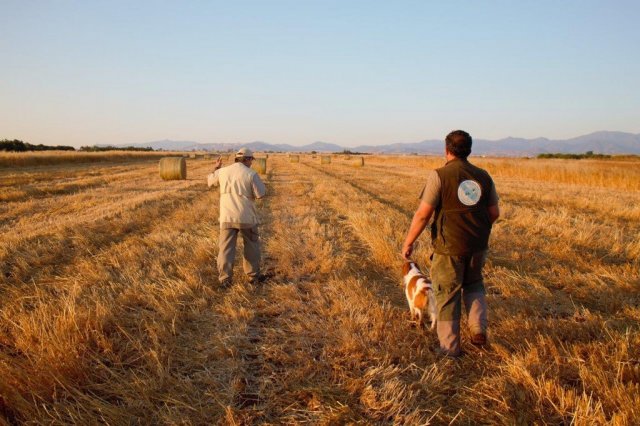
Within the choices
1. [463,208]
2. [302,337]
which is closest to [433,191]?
[463,208]

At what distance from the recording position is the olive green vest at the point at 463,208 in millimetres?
3629

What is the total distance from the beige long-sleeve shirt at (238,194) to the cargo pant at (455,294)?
298cm

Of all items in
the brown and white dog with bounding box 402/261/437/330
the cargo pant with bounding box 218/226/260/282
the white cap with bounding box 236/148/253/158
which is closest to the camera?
the brown and white dog with bounding box 402/261/437/330

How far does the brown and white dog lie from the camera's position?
13.1 ft

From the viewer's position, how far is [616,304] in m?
4.73

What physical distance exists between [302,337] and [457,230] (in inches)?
71.2

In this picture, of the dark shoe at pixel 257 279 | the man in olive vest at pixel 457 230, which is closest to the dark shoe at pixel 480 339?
the man in olive vest at pixel 457 230

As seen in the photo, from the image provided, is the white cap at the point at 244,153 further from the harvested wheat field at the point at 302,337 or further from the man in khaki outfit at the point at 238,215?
the harvested wheat field at the point at 302,337

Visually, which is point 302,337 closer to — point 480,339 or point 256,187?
point 480,339

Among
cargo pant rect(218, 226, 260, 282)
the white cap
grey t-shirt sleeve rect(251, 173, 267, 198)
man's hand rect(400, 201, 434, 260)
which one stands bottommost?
cargo pant rect(218, 226, 260, 282)

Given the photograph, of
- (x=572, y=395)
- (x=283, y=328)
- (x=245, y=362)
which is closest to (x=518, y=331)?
(x=572, y=395)

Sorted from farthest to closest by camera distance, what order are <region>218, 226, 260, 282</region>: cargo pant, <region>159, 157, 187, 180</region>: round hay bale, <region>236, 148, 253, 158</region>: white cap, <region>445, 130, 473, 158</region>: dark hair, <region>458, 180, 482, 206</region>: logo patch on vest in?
<region>159, 157, 187, 180</region>: round hay bale → <region>236, 148, 253, 158</region>: white cap → <region>218, 226, 260, 282</region>: cargo pant → <region>445, 130, 473, 158</region>: dark hair → <region>458, 180, 482, 206</region>: logo patch on vest

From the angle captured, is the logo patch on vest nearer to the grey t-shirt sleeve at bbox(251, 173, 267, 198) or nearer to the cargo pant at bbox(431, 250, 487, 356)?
the cargo pant at bbox(431, 250, 487, 356)

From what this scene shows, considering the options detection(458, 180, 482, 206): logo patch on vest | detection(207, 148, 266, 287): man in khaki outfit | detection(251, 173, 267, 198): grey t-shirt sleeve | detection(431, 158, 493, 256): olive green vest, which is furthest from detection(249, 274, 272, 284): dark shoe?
detection(458, 180, 482, 206): logo patch on vest
